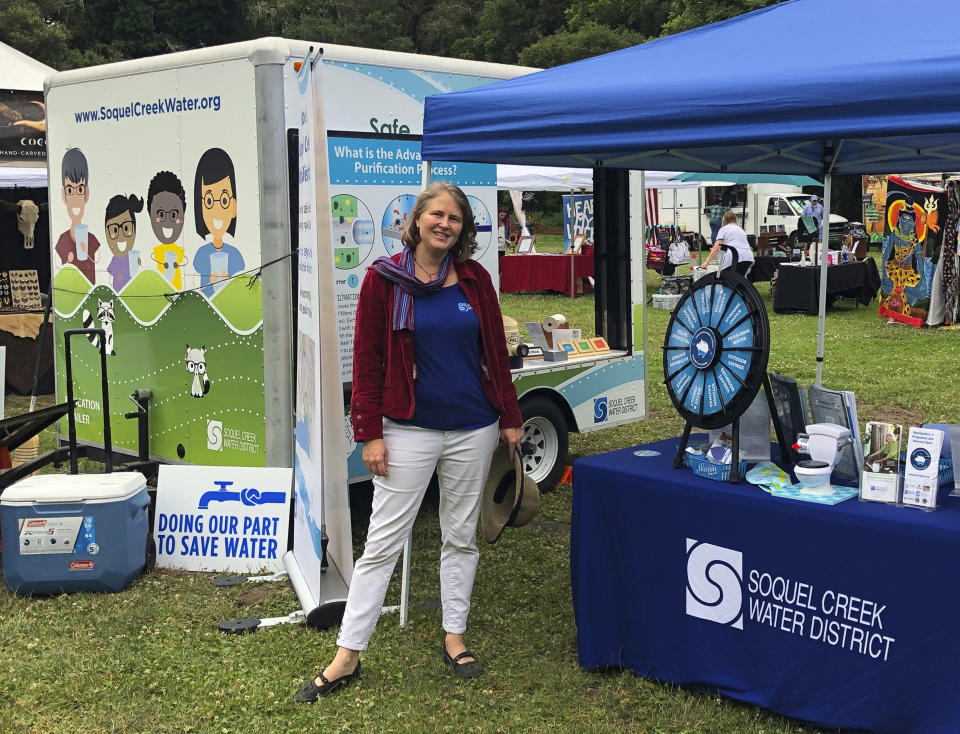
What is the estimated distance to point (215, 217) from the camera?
4.94m

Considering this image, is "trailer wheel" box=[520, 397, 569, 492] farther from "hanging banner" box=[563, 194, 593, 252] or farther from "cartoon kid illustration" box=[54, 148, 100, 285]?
"hanging banner" box=[563, 194, 593, 252]

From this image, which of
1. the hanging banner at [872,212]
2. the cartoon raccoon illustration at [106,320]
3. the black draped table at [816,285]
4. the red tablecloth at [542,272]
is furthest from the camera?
the hanging banner at [872,212]

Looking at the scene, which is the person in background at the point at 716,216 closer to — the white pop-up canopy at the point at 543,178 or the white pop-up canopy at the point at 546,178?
the white pop-up canopy at the point at 546,178

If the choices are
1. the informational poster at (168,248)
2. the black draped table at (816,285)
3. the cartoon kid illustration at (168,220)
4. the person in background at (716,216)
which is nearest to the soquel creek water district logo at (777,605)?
the informational poster at (168,248)

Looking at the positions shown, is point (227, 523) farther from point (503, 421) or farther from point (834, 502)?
point (834, 502)

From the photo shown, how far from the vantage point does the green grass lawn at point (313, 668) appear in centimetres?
342

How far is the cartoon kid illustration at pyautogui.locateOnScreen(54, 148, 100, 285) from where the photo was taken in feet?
18.5

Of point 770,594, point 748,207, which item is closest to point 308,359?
point 770,594

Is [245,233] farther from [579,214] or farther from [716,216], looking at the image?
[716,216]

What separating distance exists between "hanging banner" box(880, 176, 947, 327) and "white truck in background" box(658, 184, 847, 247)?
14157mm

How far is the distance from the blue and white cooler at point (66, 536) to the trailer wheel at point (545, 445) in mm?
2409

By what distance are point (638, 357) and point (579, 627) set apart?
313cm

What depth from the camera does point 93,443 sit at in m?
5.93

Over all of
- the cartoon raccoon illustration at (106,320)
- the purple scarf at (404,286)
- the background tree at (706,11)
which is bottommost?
the cartoon raccoon illustration at (106,320)
